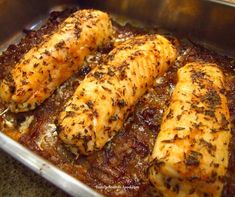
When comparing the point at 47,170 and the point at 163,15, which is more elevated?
the point at 163,15

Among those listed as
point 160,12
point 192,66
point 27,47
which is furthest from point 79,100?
point 160,12

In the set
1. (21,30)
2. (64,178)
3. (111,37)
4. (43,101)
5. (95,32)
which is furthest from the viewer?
(21,30)

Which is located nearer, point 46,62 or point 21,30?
point 46,62

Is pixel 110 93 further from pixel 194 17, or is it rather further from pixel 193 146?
pixel 194 17

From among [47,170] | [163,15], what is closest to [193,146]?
[47,170]

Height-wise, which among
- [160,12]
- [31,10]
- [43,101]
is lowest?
[43,101]

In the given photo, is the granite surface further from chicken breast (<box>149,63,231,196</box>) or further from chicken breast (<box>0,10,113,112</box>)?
chicken breast (<box>149,63,231,196</box>)

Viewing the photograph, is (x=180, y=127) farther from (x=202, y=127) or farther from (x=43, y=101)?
(x=43, y=101)
